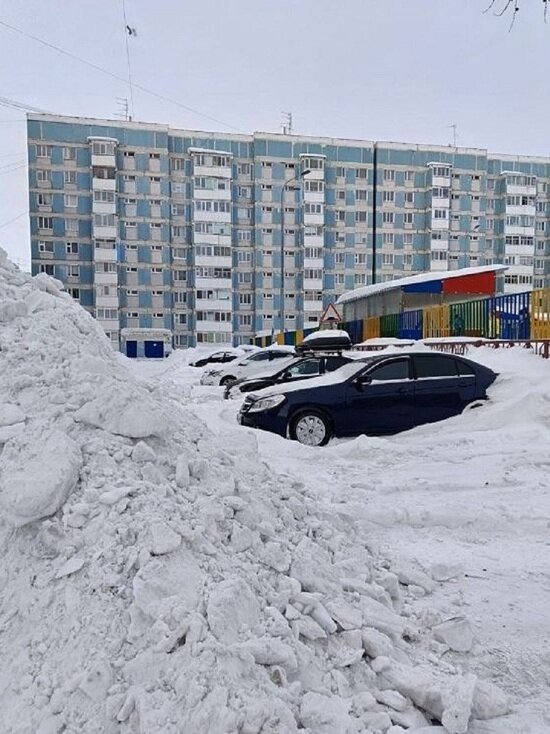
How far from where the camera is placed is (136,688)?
6.31 ft

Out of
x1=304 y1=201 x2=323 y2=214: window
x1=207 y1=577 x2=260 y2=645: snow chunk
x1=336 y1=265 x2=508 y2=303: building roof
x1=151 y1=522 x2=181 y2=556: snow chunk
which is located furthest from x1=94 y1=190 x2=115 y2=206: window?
x1=207 y1=577 x2=260 y2=645: snow chunk

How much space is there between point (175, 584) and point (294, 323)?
164 ft

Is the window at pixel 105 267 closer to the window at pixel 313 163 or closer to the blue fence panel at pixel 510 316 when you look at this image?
the window at pixel 313 163

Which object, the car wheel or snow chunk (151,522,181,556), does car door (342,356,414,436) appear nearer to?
the car wheel

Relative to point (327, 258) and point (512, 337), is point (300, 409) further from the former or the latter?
point (327, 258)

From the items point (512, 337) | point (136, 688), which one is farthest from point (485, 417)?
point (136, 688)

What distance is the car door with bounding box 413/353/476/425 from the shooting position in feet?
26.9

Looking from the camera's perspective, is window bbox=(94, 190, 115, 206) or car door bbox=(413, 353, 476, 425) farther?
window bbox=(94, 190, 115, 206)

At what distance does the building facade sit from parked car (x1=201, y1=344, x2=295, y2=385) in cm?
3196

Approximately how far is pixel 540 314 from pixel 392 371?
5.86 metres

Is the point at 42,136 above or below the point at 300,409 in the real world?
above

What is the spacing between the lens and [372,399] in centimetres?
805

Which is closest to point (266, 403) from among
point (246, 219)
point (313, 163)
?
point (246, 219)

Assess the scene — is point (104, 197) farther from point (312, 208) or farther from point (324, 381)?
point (324, 381)
